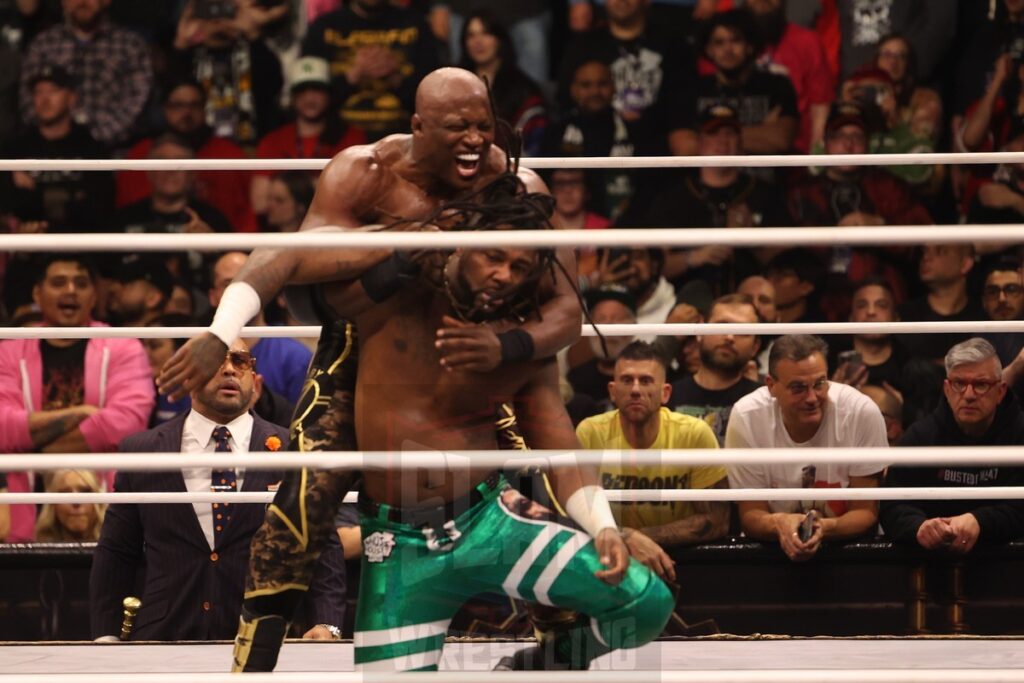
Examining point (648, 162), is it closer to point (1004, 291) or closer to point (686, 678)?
point (686, 678)

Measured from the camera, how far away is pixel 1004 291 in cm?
446

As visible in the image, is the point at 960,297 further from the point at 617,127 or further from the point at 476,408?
the point at 476,408


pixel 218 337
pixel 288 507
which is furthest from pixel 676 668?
pixel 218 337

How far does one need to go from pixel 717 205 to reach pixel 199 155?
1935 millimetres

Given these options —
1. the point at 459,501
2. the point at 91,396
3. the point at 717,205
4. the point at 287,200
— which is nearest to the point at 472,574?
the point at 459,501

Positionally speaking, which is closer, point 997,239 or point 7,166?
point 997,239

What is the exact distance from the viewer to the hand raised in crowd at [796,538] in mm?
3998

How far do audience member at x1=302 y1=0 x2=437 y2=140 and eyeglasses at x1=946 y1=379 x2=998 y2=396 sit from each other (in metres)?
2.53

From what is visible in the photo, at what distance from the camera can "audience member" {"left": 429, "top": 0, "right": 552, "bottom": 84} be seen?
231 inches

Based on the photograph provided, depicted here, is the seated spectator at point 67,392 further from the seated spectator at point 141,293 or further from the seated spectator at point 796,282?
the seated spectator at point 796,282

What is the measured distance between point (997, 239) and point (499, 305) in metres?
0.83

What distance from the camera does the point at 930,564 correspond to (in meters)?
3.98

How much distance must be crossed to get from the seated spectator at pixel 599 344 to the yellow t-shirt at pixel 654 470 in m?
0.62

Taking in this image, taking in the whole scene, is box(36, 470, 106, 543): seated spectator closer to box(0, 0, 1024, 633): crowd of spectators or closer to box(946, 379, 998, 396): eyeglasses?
box(0, 0, 1024, 633): crowd of spectators
